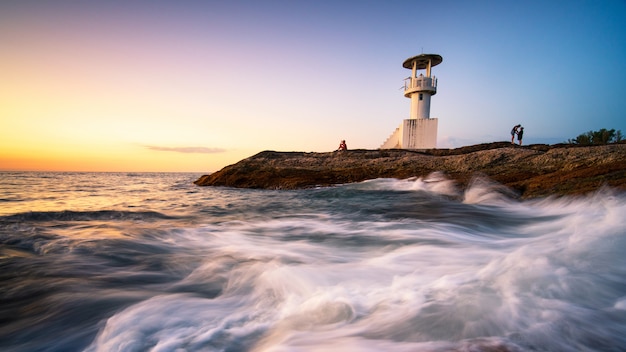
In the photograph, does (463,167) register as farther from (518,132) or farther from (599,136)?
(599,136)

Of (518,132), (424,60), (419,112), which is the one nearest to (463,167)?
(518,132)

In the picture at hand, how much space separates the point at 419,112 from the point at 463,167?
46.6 ft

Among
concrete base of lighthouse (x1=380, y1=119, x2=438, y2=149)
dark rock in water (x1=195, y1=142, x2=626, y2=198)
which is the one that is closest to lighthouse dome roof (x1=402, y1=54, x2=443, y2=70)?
concrete base of lighthouse (x1=380, y1=119, x2=438, y2=149)

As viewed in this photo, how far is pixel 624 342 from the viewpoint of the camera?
152 cm

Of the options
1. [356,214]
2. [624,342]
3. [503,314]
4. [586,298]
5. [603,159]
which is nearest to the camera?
[624,342]

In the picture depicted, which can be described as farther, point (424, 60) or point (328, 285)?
point (424, 60)

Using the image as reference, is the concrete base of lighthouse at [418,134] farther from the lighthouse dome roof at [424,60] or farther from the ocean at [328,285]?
the ocean at [328,285]

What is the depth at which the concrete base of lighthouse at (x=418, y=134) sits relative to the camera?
22.0m

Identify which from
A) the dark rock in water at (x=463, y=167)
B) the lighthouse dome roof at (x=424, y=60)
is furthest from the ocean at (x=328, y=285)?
the lighthouse dome roof at (x=424, y=60)

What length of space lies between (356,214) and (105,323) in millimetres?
5157

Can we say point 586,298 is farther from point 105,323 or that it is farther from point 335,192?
point 335,192

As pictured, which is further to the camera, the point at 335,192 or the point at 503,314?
the point at 335,192

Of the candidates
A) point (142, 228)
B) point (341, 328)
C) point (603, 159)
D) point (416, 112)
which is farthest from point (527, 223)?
point (416, 112)

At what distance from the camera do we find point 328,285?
2.68 m
